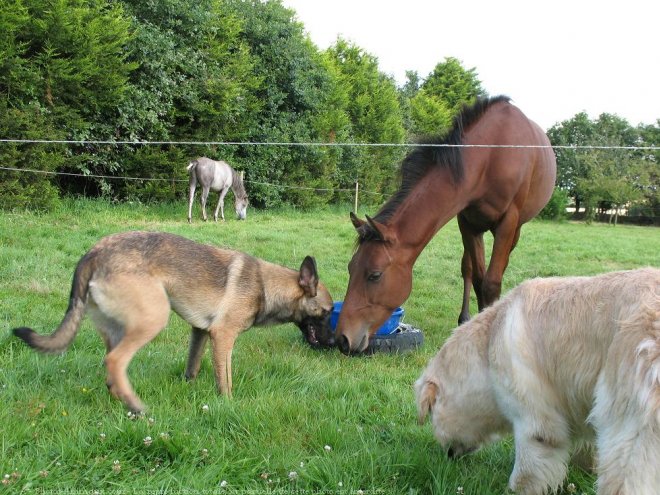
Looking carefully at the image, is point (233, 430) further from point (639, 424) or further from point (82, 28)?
point (82, 28)

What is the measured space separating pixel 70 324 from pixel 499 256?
3882 mm

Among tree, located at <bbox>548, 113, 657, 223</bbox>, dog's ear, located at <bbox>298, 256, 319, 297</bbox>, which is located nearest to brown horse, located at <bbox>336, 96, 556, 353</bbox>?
dog's ear, located at <bbox>298, 256, 319, 297</bbox>

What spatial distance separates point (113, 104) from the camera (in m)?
13.8

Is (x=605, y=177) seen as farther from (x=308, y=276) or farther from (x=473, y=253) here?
(x=308, y=276)

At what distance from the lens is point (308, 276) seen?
175 inches

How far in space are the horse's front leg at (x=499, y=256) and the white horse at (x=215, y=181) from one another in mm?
10731

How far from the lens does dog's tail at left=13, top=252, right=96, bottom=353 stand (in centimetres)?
329

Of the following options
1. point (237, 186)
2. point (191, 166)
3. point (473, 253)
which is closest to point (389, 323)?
point (473, 253)

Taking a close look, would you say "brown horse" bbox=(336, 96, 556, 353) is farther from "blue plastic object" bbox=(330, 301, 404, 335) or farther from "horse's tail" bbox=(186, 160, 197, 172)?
"horse's tail" bbox=(186, 160, 197, 172)

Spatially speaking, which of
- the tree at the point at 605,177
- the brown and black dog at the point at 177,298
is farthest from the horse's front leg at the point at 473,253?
the tree at the point at 605,177

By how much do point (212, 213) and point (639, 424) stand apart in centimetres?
1739

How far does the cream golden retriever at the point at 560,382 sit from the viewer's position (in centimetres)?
188

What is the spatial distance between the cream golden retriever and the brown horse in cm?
155

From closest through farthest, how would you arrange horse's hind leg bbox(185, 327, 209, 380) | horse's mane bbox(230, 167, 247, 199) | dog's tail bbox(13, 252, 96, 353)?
dog's tail bbox(13, 252, 96, 353), horse's hind leg bbox(185, 327, 209, 380), horse's mane bbox(230, 167, 247, 199)
